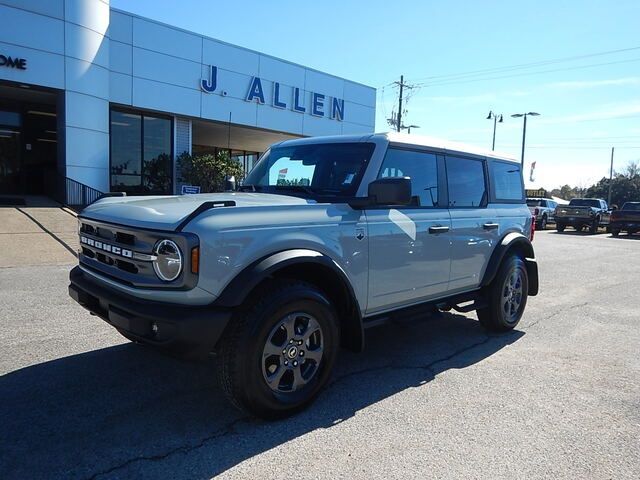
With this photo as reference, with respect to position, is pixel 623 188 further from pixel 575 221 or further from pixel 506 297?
pixel 506 297

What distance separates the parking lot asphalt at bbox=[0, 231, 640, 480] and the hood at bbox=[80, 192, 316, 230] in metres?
1.31

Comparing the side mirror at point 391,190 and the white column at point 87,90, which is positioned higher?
the white column at point 87,90

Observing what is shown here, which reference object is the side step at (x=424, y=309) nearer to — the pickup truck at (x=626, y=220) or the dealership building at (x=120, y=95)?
the dealership building at (x=120, y=95)

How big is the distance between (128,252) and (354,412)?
1.89 m

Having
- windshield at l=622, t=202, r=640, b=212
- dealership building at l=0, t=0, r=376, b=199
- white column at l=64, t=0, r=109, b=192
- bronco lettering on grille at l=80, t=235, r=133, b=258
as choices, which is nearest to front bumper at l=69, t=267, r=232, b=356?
bronco lettering on grille at l=80, t=235, r=133, b=258

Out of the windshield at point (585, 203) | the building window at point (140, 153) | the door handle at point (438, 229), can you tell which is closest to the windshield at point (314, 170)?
the door handle at point (438, 229)

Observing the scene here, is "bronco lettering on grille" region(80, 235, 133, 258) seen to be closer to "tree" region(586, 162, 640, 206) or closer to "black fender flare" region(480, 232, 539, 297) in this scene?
"black fender flare" region(480, 232, 539, 297)

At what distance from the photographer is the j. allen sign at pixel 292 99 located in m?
20.5

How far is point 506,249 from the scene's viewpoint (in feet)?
17.5

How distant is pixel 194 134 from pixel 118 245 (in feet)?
77.1

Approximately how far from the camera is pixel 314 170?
14.0 ft

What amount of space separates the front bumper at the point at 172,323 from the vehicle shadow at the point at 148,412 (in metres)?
0.35

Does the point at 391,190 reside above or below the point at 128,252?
above

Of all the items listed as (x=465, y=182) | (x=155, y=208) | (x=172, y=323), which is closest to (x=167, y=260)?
(x=172, y=323)
